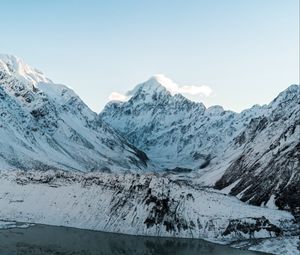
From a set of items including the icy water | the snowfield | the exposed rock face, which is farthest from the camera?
the exposed rock face

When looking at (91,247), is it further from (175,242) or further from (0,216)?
(0,216)

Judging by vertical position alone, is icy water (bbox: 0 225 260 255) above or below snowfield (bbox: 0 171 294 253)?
below

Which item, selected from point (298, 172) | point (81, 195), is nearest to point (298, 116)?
point (298, 172)

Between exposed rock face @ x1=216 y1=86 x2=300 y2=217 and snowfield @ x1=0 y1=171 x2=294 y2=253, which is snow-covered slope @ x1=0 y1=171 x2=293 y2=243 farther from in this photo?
exposed rock face @ x1=216 y1=86 x2=300 y2=217

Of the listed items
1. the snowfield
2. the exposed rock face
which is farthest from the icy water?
the exposed rock face

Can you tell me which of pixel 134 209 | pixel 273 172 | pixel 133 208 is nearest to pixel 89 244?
pixel 134 209

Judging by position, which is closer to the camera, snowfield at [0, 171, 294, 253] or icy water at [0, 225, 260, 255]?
icy water at [0, 225, 260, 255]

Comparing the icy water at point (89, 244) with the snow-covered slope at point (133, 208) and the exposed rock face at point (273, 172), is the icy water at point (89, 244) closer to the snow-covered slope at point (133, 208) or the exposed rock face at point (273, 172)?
the snow-covered slope at point (133, 208)

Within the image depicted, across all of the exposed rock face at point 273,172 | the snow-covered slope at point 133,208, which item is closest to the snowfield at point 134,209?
the snow-covered slope at point 133,208
